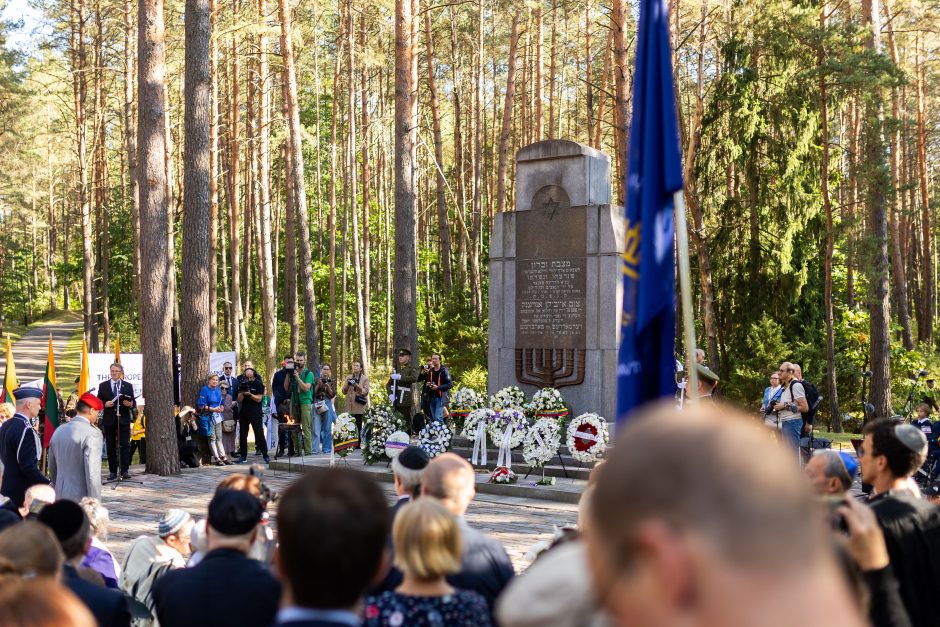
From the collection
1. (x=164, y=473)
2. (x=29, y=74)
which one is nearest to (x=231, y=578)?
(x=164, y=473)

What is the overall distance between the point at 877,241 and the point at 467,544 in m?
20.0

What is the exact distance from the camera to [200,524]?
4.68 metres

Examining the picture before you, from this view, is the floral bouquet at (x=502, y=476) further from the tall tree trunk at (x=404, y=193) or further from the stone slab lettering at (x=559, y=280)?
the tall tree trunk at (x=404, y=193)

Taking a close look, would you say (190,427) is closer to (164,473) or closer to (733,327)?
(164,473)

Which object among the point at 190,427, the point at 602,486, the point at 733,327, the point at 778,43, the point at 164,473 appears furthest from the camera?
the point at 733,327

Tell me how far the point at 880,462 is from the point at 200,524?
315 cm

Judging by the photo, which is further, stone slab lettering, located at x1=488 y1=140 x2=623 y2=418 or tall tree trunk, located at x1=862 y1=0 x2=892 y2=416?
tall tree trunk, located at x1=862 y1=0 x2=892 y2=416

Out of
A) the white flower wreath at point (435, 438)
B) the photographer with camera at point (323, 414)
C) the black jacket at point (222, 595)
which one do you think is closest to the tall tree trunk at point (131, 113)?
the photographer with camera at point (323, 414)

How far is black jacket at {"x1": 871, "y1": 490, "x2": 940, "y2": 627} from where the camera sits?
3.62 meters

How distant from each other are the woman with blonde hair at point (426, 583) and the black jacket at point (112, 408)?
477 inches

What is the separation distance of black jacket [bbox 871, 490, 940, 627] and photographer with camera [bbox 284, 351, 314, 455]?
14.1m

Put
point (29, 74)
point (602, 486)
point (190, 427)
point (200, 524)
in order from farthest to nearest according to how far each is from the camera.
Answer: point (29, 74) → point (190, 427) → point (200, 524) → point (602, 486)

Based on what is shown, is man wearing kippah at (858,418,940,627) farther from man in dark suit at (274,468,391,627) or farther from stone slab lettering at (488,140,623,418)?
stone slab lettering at (488,140,623,418)

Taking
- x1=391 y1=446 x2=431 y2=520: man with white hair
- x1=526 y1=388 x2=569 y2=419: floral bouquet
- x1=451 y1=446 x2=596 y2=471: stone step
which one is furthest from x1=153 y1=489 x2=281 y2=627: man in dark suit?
x1=526 y1=388 x2=569 y2=419: floral bouquet
